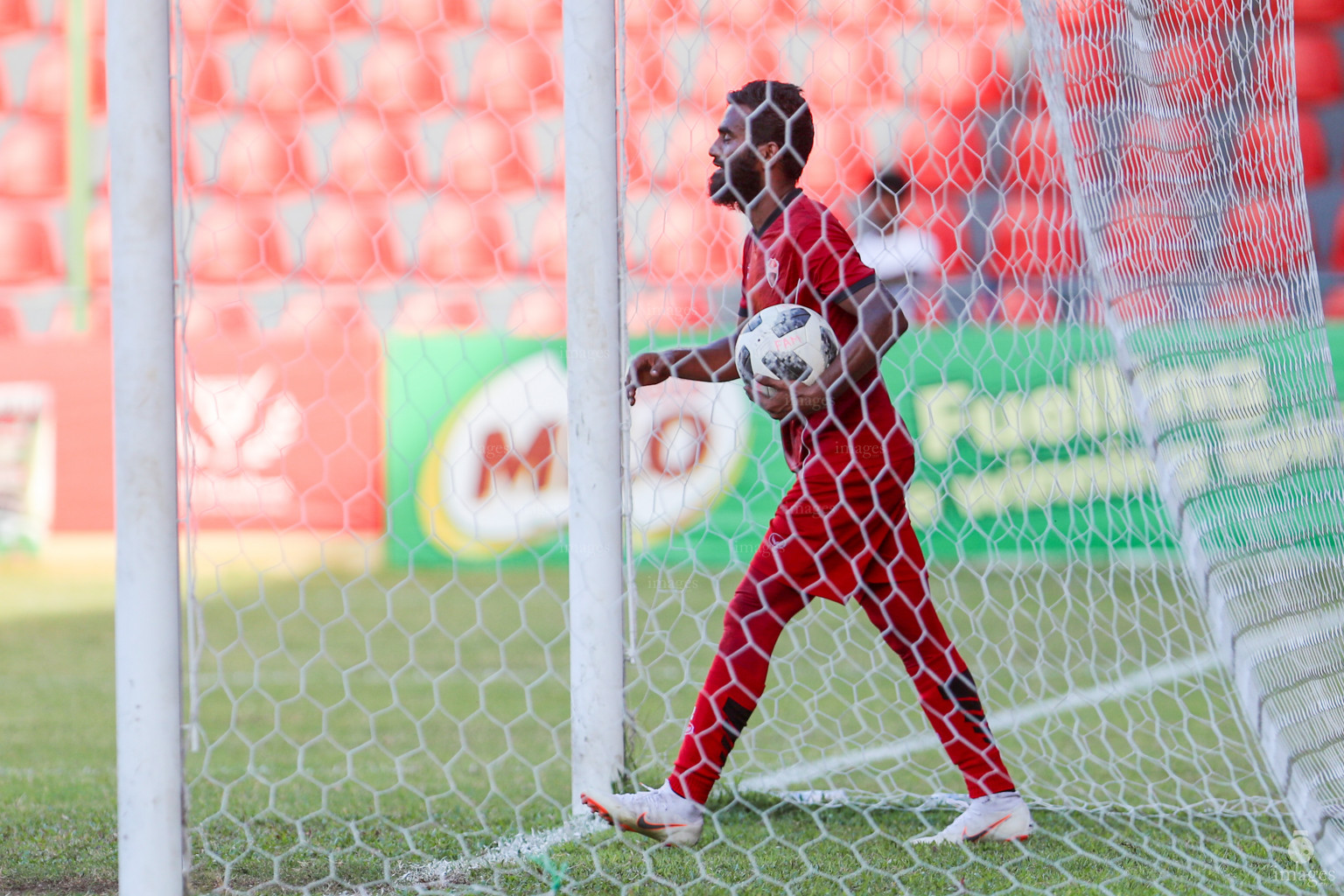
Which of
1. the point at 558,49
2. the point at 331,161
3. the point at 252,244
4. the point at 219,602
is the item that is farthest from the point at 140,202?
the point at 252,244

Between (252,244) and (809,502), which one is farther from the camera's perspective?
(252,244)

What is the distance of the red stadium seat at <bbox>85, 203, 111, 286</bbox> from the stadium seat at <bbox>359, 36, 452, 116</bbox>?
1.93 m

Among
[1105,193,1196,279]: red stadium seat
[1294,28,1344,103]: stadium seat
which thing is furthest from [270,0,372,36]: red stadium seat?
[1294,28,1344,103]: stadium seat

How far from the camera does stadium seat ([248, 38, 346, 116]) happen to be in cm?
802

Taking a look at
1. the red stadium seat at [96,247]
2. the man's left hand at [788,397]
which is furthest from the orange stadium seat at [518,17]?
the man's left hand at [788,397]

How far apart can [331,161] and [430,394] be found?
7.79 feet

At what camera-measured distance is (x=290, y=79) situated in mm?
8102

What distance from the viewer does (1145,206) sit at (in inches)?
112

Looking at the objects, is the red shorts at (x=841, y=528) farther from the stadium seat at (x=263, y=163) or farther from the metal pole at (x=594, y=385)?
the stadium seat at (x=263, y=163)

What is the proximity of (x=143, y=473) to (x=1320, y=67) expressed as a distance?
32.4ft

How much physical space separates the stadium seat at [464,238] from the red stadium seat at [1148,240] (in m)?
5.36

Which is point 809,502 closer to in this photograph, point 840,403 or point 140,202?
point 840,403

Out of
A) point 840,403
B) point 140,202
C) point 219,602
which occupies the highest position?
point 140,202

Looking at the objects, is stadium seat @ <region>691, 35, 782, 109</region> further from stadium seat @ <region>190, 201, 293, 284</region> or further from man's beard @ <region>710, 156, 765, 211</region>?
man's beard @ <region>710, 156, 765, 211</region>
